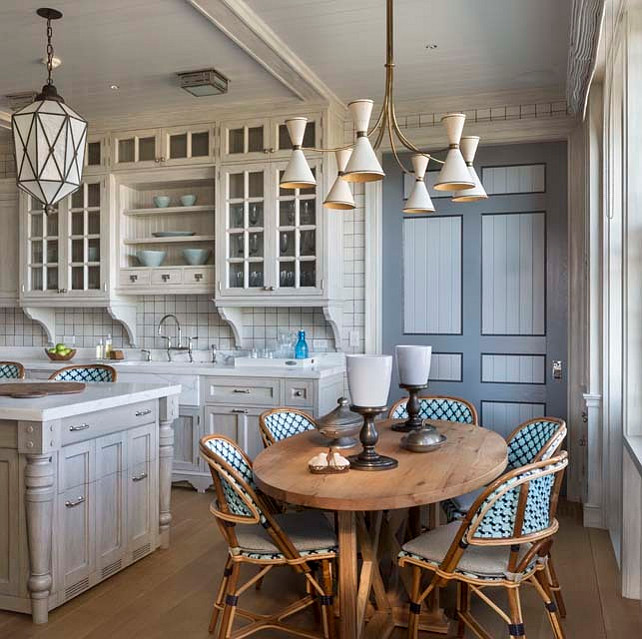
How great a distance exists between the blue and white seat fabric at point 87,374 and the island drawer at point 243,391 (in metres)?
0.75

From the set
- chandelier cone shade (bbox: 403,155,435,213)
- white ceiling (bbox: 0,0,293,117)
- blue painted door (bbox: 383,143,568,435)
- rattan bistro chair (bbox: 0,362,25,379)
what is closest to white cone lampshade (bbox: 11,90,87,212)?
white ceiling (bbox: 0,0,293,117)

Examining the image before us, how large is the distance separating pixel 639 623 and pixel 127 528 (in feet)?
7.84

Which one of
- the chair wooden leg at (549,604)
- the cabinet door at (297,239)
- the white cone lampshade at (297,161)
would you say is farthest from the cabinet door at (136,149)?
the chair wooden leg at (549,604)

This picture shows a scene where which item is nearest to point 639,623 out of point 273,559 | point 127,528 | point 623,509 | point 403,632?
point 623,509

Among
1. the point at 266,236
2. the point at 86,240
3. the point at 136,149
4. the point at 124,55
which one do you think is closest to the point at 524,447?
the point at 266,236

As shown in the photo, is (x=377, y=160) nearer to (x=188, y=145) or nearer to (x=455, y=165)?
(x=455, y=165)

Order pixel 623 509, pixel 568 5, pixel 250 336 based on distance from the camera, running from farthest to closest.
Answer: pixel 250 336 → pixel 568 5 → pixel 623 509

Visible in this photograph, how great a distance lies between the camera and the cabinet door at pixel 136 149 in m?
5.33

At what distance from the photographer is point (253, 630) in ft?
8.52

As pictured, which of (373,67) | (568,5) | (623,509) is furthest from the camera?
(373,67)

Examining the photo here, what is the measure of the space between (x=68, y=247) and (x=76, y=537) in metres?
3.08

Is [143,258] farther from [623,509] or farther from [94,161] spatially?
[623,509]

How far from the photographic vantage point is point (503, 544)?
2.35m

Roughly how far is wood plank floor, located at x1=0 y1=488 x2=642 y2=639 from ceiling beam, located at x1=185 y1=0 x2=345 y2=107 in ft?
9.09
